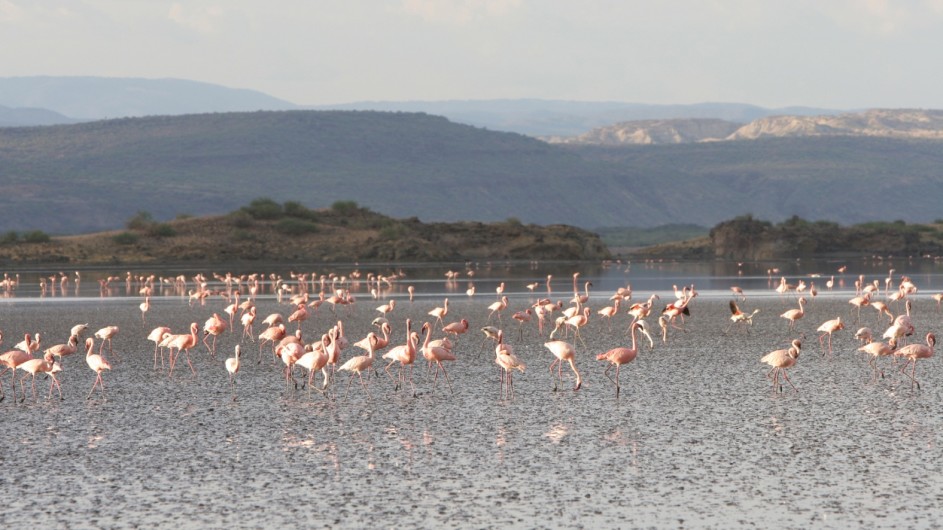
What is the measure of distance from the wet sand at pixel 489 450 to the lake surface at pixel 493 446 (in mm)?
34

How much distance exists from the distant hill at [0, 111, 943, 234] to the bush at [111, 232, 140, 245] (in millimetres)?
55750

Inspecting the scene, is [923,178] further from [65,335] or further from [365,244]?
[65,335]

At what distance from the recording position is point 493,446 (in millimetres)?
13312

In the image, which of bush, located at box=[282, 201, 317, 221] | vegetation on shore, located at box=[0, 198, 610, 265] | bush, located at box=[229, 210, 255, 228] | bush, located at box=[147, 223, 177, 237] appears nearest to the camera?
vegetation on shore, located at box=[0, 198, 610, 265]

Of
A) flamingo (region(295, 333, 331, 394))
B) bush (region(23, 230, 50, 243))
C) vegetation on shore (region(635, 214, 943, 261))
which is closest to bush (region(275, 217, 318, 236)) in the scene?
bush (region(23, 230, 50, 243))

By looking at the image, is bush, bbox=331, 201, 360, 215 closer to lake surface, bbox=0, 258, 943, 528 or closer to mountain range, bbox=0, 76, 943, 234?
mountain range, bbox=0, 76, 943, 234

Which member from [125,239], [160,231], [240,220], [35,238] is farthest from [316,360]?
[35,238]

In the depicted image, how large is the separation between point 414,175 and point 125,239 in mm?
86952

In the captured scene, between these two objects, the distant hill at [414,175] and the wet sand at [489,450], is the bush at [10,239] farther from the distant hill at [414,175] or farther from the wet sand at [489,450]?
the wet sand at [489,450]

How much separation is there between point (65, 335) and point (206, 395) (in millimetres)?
10957

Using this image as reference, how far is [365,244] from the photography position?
76.6 metres

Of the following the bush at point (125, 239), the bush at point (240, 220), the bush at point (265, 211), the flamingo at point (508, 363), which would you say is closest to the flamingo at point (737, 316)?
the flamingo at point (508, 363)

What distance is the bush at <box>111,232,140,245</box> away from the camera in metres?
76.0

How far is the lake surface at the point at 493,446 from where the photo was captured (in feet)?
34.9
